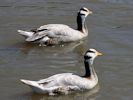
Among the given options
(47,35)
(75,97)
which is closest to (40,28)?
(47,35)

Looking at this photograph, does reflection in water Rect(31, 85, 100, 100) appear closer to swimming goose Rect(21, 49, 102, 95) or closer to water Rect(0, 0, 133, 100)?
water Rect(0, 0, 133, 100)

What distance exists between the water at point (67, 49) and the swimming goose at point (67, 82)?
186 millimetres

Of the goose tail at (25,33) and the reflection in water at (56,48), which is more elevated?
the goose tail at (25,33)

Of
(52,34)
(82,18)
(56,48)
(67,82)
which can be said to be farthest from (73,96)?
(82,18)

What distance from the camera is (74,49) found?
14.7 meters

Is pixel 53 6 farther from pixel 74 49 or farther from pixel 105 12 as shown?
pixel 74 49

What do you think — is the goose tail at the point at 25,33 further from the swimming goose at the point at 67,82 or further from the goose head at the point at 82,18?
the swimming goose at the point at 67,82

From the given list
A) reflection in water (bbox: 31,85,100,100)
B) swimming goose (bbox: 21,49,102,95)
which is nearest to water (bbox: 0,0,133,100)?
reflection in water (bbox: 31,85,100,100)

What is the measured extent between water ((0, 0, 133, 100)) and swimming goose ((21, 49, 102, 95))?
0.19 m

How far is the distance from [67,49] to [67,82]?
123 inches

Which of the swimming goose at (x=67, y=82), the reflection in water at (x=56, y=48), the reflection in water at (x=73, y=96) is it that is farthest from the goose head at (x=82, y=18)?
the reflection in water at (x=73, y=96)

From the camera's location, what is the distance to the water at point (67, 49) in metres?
11.9

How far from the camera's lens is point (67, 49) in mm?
14656

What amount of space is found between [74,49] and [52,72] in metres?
2.18
